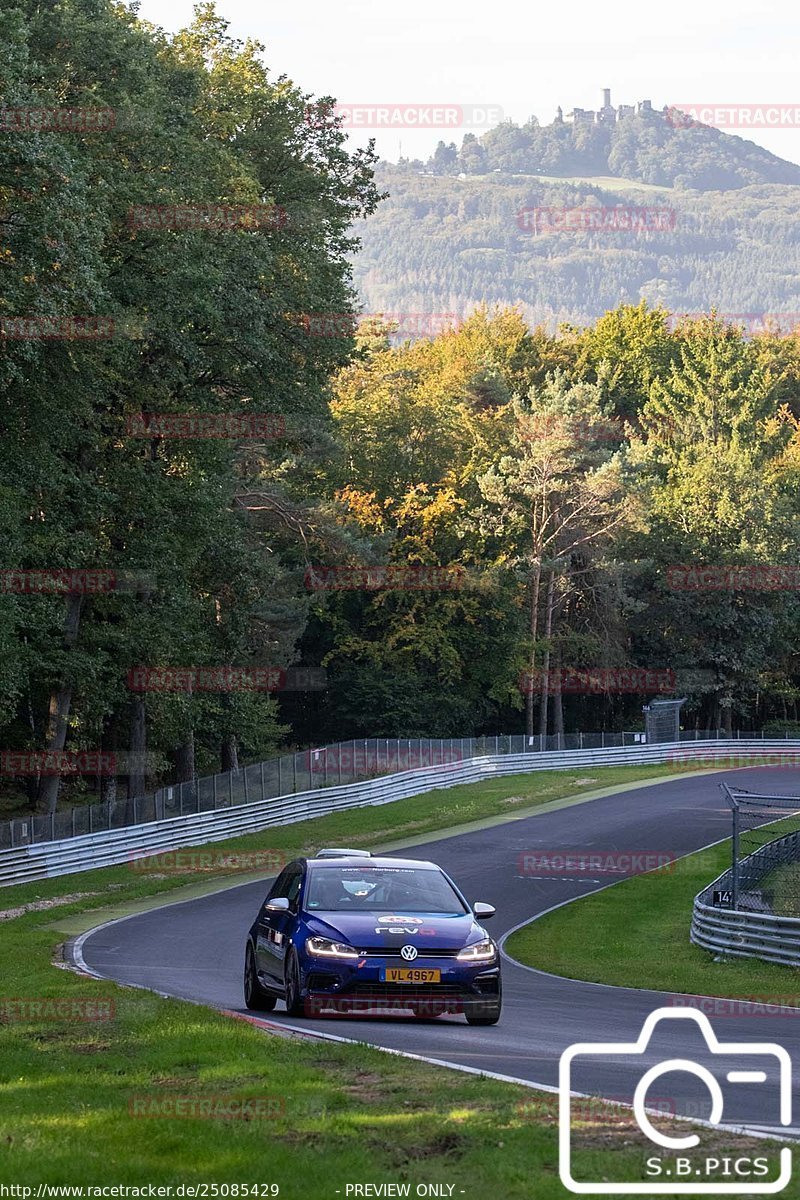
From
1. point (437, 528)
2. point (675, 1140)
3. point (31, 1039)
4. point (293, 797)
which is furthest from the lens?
point (437, 528)

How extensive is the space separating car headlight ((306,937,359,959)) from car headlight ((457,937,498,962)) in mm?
972

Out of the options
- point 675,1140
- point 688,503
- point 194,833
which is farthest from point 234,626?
point 688,503

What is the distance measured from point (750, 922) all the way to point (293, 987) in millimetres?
11279

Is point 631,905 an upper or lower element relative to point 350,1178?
lower

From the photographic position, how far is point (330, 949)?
14469 mm

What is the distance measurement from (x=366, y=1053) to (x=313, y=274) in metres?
28.2

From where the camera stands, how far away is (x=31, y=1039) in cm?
1261

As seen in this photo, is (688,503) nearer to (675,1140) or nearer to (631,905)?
(631,905)

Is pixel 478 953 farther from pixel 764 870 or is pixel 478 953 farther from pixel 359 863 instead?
pixel 764 870

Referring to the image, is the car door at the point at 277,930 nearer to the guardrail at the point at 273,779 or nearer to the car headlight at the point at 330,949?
the car headlight at the point at 330,949

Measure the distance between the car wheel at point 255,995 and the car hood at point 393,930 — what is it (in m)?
1.17

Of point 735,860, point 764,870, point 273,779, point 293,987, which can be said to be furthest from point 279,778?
point 293,987

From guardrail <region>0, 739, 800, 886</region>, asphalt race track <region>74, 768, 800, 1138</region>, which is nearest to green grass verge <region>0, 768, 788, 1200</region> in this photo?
asphalt race track <region>74, 768, 800, 1138</region>

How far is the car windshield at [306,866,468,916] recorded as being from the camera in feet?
50.0
